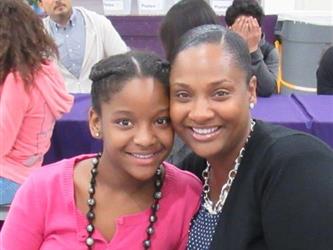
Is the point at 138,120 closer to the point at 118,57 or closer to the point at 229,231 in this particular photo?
the point at 118,57

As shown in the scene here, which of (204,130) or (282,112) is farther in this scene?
(282,112)

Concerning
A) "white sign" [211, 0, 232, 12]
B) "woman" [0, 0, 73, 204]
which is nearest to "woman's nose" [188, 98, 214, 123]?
"woman" [0, 0, 73, 204]

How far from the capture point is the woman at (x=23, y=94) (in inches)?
78.4

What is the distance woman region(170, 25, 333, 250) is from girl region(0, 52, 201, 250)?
0.16ft

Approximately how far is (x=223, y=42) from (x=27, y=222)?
519mm

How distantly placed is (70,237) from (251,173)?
38 centimetres

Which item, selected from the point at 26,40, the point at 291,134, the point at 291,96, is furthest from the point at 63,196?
the point at 291,96

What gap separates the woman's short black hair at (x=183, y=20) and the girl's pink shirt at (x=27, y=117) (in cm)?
48

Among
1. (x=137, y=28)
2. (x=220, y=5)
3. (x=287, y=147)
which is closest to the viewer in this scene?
(x=287, y=147)

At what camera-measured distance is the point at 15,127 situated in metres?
2.02

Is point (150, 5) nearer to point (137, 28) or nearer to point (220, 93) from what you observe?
point (137, 28)

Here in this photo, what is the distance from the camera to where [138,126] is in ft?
3.43

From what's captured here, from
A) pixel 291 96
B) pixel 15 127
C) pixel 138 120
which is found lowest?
pixel 291 96

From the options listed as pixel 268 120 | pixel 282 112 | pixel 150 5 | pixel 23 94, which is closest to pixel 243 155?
pixel 23 94
